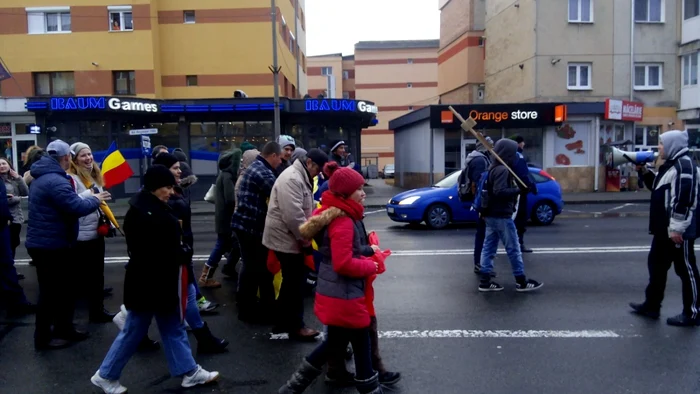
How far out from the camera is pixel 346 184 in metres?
3.98

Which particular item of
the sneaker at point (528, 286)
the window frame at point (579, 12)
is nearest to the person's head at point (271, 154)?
the sneaker at point (528, 286)

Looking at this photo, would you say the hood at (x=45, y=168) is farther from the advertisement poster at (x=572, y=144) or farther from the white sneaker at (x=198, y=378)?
the advertisement poster at (x=572, y=144)

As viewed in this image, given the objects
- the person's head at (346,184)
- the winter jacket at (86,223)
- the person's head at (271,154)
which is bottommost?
the winter jacket at (86,223)

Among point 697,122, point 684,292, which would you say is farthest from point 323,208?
point 697,122

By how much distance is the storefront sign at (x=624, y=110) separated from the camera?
Answer: 962 inches

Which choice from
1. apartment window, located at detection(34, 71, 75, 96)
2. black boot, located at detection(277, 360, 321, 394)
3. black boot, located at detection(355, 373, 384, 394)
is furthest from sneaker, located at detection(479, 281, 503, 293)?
apartment window, located at detection(34, 71, 75, 96)

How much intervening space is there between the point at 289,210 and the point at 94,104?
20.3m

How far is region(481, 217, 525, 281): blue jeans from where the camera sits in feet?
22.7

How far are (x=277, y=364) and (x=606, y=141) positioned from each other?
23.9 metres

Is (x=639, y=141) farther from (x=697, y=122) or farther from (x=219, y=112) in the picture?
(x=219, y=112)

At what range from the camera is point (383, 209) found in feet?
66.9

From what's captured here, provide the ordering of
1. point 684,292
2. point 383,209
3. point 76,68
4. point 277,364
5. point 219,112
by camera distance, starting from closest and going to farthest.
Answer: point 277,364 → point 684,292 → point 383,209 → point 219,112 → point 76,68

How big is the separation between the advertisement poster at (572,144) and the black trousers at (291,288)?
71.9 feet

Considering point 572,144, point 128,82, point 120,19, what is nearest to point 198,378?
point 572,144
